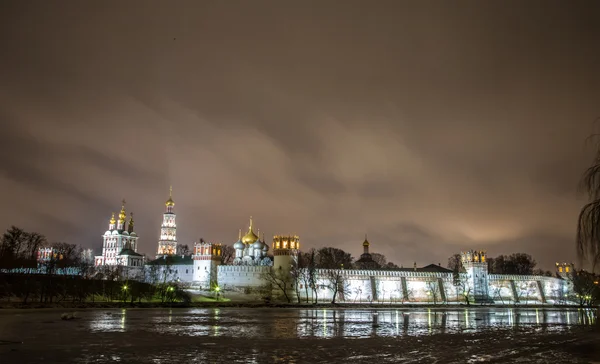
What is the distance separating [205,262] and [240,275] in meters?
9.82

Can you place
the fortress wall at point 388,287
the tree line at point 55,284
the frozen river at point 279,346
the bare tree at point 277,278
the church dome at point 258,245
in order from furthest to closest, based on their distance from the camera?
1. the church dome at point 258,245
2. the fortress wall at point 388,287
3. the bare tree at point 277,278
4. the tree line at point 55,284
5. the frozen river at point 279,346

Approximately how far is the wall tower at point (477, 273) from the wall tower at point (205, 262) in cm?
5263

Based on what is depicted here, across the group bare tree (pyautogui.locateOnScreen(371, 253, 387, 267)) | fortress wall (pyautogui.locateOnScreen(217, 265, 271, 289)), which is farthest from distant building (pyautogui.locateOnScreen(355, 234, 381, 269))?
fortress wall (pyautogui.locateOnScreen(217, 265, 271, 289))

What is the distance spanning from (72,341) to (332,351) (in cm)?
1115

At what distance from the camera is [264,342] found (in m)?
23.0

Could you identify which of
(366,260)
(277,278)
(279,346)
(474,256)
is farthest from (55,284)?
(366,260)

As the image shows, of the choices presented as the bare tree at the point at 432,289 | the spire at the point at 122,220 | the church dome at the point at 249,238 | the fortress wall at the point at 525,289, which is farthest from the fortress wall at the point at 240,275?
the spire at the point at 122,220

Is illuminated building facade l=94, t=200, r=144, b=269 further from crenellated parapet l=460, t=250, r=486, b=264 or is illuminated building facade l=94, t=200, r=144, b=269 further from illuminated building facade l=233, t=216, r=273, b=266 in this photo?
crenellated parapet l=460, t=250, r=486, b=264

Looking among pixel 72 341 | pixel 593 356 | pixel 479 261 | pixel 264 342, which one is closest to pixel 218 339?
pixel 264 342

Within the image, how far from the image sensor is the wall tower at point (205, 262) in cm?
11064

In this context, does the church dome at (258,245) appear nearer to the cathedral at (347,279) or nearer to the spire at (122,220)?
the cathedral at (347,279)

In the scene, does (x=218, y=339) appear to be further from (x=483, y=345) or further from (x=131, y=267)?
(x=131, y=267)

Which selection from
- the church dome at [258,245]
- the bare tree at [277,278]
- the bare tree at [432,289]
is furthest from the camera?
the church dome at [258,245]

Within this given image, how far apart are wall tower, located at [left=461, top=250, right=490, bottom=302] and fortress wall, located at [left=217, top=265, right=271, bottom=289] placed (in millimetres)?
41596
